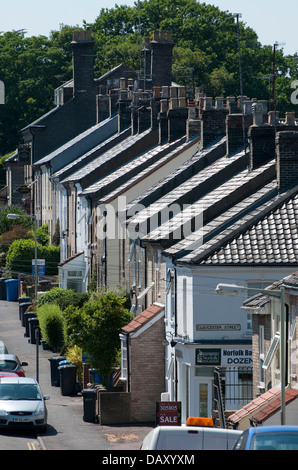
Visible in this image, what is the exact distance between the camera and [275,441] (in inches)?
690

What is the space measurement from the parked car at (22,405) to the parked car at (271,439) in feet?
55.0

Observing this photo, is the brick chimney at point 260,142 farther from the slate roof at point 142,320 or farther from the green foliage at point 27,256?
the green foliage at point 27,256

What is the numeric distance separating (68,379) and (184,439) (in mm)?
23434

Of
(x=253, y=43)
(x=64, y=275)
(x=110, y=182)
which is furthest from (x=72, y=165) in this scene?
(x=253, y=43)

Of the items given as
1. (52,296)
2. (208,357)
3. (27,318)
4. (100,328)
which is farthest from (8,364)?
(27,318)

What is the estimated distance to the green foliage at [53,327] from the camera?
2020 inches

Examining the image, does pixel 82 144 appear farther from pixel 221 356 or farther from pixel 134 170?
pixel 221 356

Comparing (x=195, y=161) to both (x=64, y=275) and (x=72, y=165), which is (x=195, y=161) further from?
(x=72, y=165)

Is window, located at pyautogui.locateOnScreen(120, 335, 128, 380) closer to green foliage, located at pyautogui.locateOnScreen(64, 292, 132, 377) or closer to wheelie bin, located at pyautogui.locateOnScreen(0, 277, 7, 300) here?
green foliage, located at pyautogui.locateOnScreen(64, 292, 132, 377)

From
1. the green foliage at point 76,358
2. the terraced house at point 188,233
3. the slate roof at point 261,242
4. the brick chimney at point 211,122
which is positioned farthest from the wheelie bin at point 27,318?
the slate roof at point 261,242

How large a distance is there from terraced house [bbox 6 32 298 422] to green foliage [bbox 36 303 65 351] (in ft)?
8.86

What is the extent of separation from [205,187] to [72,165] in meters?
25.0

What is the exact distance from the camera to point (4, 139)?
109812 mm

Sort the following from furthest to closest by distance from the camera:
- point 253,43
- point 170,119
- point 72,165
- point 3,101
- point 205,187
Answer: point 253,43 → point 3,101 → point 72,165 → point 170,119 → point 205,187
